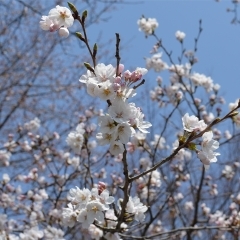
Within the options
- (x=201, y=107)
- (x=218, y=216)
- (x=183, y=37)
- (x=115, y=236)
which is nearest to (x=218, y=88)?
(x=201, y=107)

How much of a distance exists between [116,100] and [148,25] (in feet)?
11.3

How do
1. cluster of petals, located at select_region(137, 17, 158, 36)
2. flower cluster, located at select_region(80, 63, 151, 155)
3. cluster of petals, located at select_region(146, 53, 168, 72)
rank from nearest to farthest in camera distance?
flower cluster, located at select_region(80, 63, 151, 155) < cluster of petals, located at select_region(137, 17, 158, 36) < cluster of petals, located at select_region(146, 53, 168, 72)

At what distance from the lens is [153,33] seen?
15.8 ft

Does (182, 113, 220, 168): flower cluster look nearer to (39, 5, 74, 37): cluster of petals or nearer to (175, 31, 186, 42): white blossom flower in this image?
(39, 5, 74, 37): cluster of petals

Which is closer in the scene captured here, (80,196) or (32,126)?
(80,196)

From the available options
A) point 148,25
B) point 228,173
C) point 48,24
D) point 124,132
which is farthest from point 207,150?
point 228,173

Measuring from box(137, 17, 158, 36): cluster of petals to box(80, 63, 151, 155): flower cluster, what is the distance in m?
3.32

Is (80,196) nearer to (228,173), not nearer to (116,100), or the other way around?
(116,100)

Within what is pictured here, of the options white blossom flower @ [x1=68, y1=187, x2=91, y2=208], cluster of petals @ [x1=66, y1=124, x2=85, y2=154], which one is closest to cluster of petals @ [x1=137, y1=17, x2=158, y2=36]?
cluster of petals @ [x1=66, y1=124, x2=85, y2=154]

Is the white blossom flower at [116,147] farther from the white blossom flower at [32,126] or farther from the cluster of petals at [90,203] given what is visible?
the white blossom flower at [32,126]

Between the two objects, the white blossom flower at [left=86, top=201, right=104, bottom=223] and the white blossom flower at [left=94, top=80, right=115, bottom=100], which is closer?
the white blossom flower at [left=94, top=80, right=115, bottom=100]

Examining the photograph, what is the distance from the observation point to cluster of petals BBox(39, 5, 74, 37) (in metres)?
1.85

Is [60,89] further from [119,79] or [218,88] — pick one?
[119,79]

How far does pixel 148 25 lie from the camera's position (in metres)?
4.85
